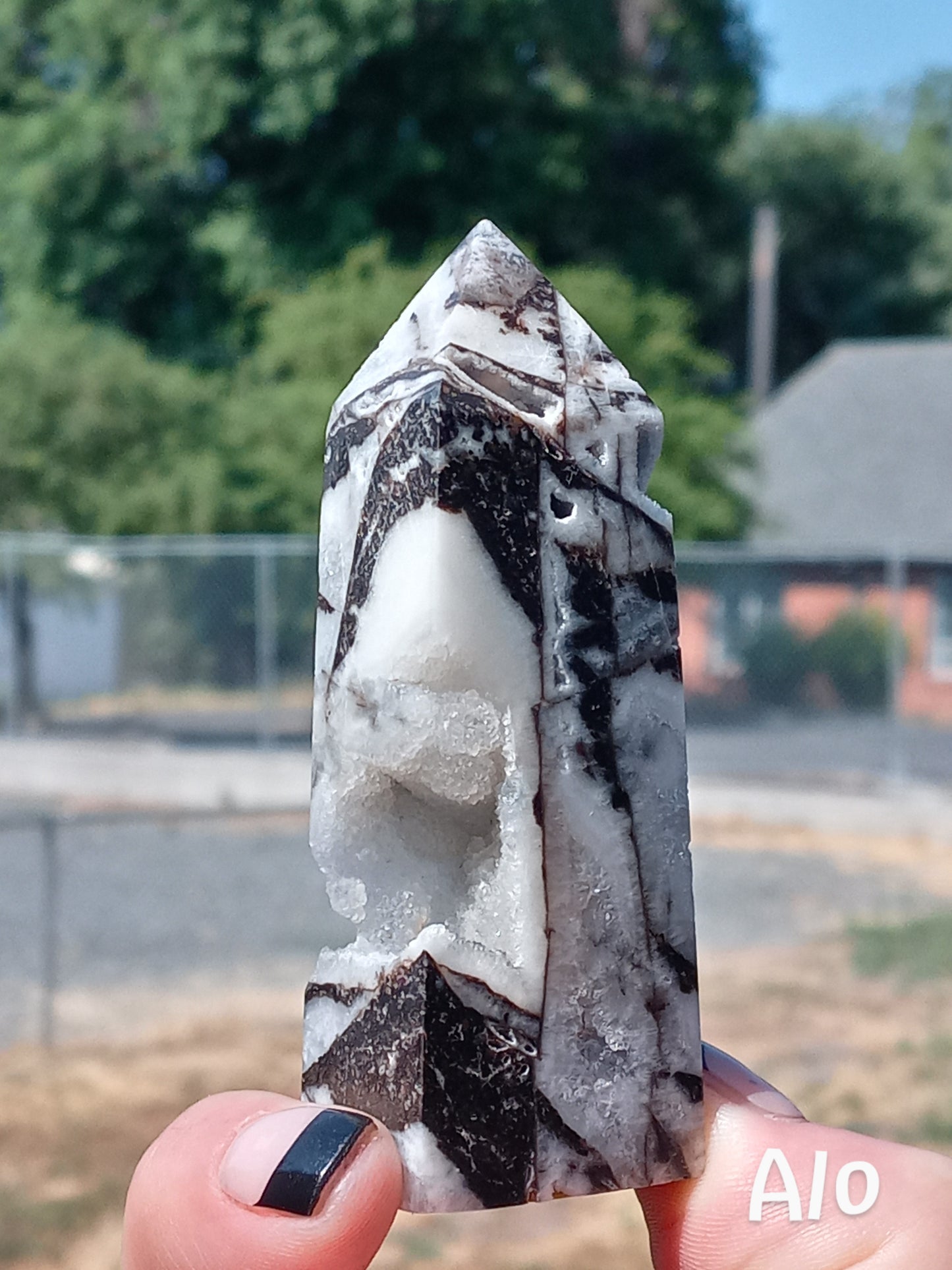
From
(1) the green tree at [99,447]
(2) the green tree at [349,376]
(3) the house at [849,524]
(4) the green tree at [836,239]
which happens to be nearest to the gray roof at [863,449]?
(3) the house at [849,524]

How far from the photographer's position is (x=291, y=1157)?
63.0 inches

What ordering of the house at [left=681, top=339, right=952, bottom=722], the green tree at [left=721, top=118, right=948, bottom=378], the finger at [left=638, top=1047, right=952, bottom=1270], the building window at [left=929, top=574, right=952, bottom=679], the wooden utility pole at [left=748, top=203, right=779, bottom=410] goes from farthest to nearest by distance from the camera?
the green tree at [left=721, top=118, right=948, bottom=378]
the wooden utility pole at [left=748, top=203, right=779, bottom=410]
the building window at [left=929, top=574, right=952, bottom=679]
the house at [left=681, top=339, right=952, bottom=722]
the finger at [left=638, top=1047, right=952, bottom=1270]

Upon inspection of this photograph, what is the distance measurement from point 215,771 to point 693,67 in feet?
57.2

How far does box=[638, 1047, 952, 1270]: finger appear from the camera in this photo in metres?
1.68

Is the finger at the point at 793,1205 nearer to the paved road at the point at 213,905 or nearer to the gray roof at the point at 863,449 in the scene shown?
the paved road at the point at 213,905

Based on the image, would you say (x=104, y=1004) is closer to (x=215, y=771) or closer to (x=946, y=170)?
(x=215, y=771)

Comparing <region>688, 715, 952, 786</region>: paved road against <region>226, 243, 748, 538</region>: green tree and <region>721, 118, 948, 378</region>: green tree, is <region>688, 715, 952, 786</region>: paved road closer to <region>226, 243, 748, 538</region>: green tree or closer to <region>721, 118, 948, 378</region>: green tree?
<region>226, 243, 748, 538</region>: green tree

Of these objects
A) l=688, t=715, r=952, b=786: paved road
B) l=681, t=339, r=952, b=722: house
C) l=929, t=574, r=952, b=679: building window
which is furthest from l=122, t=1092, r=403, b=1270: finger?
l=929, t=574, r=952, b=679: building window

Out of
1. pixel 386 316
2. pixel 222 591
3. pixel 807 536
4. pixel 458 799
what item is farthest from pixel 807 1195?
pixel 807 536

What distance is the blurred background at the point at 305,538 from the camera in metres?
6.35

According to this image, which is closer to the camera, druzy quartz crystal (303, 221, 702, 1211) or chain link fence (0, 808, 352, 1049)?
druzy quartz crystal (303, 221, 702, 1211)

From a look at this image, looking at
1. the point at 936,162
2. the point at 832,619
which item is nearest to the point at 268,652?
the point at 832,619

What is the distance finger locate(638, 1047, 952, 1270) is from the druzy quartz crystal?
61 mm

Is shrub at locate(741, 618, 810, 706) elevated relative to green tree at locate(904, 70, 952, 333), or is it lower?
lower
